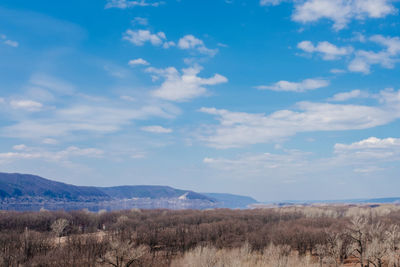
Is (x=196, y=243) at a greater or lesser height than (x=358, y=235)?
lesser

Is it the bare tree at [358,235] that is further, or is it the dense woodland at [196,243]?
the dense woodland at [196,243]

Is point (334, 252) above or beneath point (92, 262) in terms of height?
above

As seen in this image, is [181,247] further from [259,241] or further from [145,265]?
→ [145,265]

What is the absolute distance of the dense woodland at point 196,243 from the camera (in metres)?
40.7

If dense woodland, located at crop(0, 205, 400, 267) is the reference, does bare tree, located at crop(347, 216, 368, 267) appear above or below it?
above

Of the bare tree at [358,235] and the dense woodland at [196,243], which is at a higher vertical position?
the bare tree at [358,235]

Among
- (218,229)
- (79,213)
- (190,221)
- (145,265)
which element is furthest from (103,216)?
(145,265)

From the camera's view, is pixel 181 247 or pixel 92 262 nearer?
pixel 92 262

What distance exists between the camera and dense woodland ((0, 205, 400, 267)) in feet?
134

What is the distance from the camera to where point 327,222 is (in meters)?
104

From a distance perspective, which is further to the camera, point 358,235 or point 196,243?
point 196,243

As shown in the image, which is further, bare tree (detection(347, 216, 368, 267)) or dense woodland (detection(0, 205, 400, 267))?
dense woodland (detection(0, 205, 400, 267))

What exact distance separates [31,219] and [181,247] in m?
60.7

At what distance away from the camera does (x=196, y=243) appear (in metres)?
78.6
